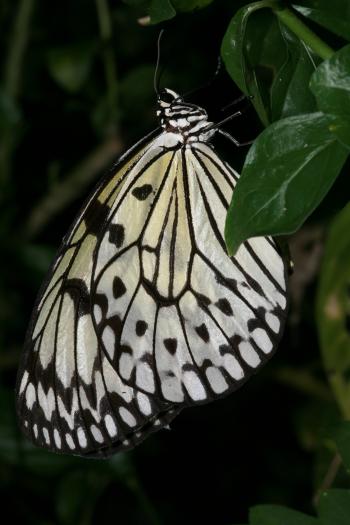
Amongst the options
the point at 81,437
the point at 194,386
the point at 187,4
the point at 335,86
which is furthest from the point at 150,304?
the point at 335,86

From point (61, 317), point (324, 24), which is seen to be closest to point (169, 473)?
point (61, 317)

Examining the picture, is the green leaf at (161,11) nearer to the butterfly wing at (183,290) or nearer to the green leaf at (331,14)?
the green leaf at (331,14)

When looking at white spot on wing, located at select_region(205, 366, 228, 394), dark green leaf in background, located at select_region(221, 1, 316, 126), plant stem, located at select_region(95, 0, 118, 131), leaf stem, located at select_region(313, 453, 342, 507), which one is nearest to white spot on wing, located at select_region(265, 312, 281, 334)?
white spot on wing, located at select_region(205, 366, 228, 394)

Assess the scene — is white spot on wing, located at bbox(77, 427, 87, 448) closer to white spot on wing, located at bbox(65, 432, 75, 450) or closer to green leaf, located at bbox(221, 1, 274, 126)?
white spot on wing, located at bbox(65, 432, 75, 450)

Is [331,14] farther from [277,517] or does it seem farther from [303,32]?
[277,517]

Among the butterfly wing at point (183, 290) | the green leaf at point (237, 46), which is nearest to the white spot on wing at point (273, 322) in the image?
the butterfly wing at point (183, 290)

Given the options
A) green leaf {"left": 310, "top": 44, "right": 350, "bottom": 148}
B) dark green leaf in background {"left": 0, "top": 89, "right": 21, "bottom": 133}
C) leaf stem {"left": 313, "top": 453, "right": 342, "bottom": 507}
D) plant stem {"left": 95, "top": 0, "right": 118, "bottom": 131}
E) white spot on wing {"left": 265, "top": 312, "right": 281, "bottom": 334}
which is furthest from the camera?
dark green leaf in background {"left": 0, "top": 89, "right": 21, "bottom": 133}

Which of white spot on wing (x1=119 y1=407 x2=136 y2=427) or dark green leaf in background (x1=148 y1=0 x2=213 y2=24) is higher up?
dark green leaf in background (x1=148 y1=0 x2=213 y2=24)
